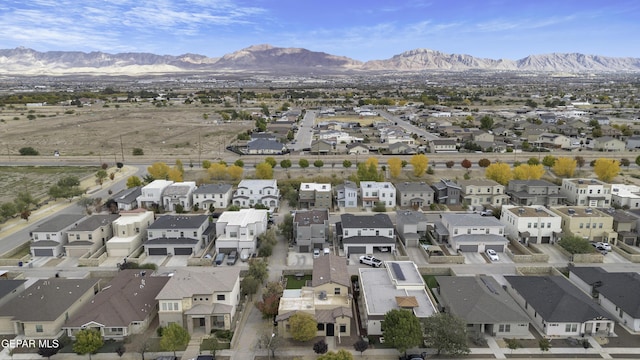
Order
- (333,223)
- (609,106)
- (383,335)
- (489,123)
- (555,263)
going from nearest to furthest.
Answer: (383,335)
(555,263)
(333,223)
(489,123)
(609,106)

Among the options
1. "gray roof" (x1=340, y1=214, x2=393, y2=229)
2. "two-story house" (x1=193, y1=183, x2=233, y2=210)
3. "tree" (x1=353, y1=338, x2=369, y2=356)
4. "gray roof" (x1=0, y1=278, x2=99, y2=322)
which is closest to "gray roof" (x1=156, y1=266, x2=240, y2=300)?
"gray roof" (x1=0, y1=278, x2=99, y2=322)

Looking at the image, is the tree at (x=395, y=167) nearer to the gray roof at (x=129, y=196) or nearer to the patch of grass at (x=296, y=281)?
the patch of grass at (x=296, y=281)

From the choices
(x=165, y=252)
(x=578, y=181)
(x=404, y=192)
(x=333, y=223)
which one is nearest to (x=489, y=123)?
(x=578, y=181)

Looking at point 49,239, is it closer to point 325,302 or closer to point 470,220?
point 325,302

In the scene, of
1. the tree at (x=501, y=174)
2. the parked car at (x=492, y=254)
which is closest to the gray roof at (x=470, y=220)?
the parked car at (x=492, y=254)

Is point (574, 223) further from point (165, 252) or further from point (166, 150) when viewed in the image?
point (166, 150)
